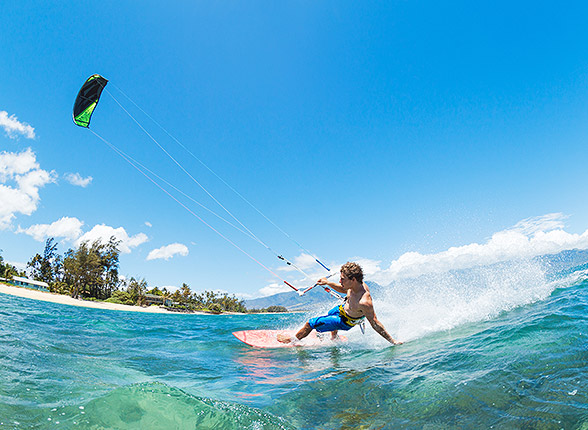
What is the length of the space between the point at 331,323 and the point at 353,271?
2.00 metres

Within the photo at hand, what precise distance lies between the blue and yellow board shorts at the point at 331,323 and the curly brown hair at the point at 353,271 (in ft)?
4.83

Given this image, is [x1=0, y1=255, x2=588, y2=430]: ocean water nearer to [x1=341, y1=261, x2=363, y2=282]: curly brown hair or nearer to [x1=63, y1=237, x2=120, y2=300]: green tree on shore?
[x1=341, y1=261, x2=363, y2=282]: curly brown hair

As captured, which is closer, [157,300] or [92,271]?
[92,271]

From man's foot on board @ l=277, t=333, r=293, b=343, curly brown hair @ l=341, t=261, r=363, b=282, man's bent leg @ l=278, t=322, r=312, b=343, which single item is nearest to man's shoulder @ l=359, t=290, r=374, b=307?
curly brown hair @ l=341, t=261, r=363, b=282

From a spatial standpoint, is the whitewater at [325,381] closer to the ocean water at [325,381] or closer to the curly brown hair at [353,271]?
the ocean water at [325,381]

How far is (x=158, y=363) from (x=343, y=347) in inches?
197

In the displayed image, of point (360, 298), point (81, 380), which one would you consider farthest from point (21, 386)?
point (360, 298)

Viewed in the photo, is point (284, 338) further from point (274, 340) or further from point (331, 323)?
point (331, 323)

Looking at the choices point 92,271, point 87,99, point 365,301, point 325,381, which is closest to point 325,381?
point 325,381

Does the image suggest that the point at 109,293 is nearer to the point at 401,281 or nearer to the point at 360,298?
the point at 401,281

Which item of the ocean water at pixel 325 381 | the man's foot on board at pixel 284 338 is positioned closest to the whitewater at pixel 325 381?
the ocean water at pixel 325 381

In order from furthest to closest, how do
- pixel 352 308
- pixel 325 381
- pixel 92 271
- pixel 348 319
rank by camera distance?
pixel 92 271 < pixel 348 319 < pixel 352 308 < pixel 325 381

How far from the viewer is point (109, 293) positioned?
252 ft

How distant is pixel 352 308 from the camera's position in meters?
7.40
